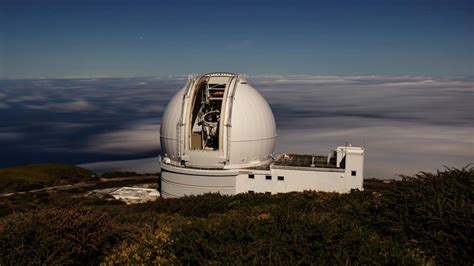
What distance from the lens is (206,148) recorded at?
21.6 metres

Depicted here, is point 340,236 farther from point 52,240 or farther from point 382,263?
point 52,240

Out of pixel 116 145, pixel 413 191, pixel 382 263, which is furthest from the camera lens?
pixel 116 145

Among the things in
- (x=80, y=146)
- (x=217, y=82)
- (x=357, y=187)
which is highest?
(x=217, y=82)

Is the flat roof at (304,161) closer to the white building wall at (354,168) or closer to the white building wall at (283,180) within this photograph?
the white building wall at (283,180)

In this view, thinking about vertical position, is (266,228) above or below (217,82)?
below

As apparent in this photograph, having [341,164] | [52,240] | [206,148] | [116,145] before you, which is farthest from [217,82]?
[116,145]

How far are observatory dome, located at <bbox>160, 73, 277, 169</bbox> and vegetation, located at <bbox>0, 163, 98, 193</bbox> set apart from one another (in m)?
14.3

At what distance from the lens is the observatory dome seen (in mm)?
20172

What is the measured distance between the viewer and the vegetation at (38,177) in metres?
30.6

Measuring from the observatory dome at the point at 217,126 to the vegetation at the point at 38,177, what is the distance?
562 inches

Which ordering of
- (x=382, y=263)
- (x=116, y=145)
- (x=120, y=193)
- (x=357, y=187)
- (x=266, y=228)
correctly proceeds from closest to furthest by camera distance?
(x=382, y=263) → (x=266, y=228) → (x=357, y=187) → (x=120, y=193) → (x=116, y=145)

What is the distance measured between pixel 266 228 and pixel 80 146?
76.7m

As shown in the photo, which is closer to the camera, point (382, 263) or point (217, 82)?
point (382, 263)

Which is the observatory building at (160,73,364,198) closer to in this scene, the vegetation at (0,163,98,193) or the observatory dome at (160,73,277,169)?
the observatory dome at (160,73,277,169)
